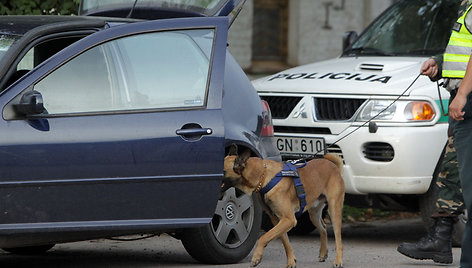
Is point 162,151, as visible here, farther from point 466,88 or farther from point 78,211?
point 466,88

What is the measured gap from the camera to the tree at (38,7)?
8.84 metres

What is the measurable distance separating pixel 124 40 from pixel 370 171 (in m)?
2.37

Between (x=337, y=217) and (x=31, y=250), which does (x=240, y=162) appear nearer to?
(x=337, y=217)

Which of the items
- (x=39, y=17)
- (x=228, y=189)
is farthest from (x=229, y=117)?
(x=39, y=17)

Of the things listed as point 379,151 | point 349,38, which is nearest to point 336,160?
point 379,151

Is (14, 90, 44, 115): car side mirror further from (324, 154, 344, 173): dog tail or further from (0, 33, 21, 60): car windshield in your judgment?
(324, 154, 344, 173): dog tail

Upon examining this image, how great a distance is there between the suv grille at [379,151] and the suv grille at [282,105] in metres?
0.73

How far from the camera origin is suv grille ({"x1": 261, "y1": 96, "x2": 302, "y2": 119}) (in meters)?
8.21

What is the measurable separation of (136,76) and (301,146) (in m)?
2.15

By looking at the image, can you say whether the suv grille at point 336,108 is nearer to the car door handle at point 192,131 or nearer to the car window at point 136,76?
the car window at point 136,76

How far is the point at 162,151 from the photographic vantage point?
6.01 meters

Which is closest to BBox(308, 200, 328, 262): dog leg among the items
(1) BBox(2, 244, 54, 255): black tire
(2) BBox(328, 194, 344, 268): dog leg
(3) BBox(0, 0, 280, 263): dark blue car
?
(2) BBox(328, 194, 344, 268): dog leg

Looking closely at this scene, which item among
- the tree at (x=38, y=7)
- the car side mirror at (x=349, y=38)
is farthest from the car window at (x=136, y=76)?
the car side mirror at (x=349, y=38)

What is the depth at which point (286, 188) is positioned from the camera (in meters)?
6.55
